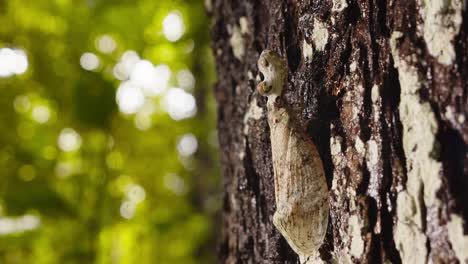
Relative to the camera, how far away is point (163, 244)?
205cm

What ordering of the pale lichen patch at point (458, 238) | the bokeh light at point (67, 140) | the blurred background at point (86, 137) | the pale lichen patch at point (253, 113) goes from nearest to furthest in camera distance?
the pale lichen patch at point (458, 238)
the pale lichen patch at point (253, 113)
the blurred background at point (86, 137)
the bokeh light at point (67, 140)

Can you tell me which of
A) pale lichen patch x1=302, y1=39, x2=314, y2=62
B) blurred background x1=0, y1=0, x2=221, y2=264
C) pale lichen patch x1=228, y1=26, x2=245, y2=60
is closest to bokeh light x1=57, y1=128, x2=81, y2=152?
blurred background x1=0, y1=0, x2=221, y2=264

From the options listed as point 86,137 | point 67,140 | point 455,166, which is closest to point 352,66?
point 455,166

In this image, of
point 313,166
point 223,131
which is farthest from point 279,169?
point 223,131

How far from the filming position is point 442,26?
1.53 ft

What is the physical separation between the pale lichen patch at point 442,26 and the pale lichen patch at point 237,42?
413 mm

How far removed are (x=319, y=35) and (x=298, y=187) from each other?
0.18m

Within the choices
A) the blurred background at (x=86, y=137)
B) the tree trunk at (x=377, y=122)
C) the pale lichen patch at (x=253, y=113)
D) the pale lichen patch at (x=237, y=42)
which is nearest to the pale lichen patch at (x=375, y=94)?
the tree trunk at (x=377, y=122)

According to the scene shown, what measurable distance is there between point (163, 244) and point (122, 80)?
0.74 meters

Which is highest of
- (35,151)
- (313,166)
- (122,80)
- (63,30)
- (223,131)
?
(63,30)

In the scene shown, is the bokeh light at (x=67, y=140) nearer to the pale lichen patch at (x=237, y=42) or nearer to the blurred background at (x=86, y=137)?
the blurred background at (x=86, y=137)

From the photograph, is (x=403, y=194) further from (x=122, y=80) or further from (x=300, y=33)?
(x=122, y=80)

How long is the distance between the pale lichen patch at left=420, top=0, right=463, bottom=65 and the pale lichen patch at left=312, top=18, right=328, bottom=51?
15cm

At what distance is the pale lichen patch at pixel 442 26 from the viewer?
17.9 inches
